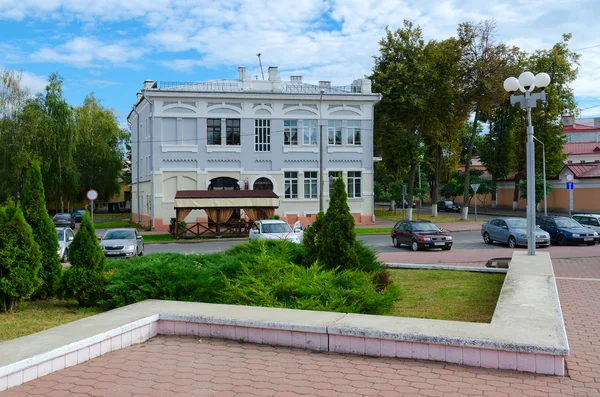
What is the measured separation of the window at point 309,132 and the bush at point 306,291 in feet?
101

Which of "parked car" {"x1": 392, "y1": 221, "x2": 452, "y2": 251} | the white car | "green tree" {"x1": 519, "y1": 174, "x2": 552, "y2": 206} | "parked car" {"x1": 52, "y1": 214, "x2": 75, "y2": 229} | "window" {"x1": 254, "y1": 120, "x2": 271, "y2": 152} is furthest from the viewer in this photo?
"green tree" {"x1": 519, "y1": 174, "x2": 552, "y2": 206}

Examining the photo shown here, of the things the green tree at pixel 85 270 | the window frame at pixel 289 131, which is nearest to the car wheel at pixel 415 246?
the window frame at pixel 289 131

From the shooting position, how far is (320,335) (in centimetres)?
682

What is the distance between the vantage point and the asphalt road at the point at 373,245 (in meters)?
27.2

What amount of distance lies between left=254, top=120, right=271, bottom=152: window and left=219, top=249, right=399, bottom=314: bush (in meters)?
30.0

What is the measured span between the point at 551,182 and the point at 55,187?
46435 mm

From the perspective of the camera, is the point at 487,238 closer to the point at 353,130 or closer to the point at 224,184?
the point at 353,130

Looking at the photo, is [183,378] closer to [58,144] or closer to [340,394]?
[340,394]

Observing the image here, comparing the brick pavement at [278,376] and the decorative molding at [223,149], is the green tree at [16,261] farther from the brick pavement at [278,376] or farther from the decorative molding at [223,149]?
the decorative molding at [223,149]

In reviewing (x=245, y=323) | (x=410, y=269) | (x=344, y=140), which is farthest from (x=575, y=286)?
(x=344, y=140)

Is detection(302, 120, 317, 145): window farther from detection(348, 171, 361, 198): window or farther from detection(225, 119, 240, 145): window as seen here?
detection(225, 119, 240, 145): window

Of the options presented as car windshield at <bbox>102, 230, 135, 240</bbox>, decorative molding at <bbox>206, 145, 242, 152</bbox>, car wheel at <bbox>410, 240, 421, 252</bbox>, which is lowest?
car wheel at <bbox>410, 240, 421, 252</bbox>

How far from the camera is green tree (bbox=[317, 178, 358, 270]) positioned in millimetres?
11242

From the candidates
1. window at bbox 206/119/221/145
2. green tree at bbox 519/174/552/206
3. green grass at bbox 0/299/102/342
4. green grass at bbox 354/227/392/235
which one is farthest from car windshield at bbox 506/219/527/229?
green tree at bbox 519/174/552/206
